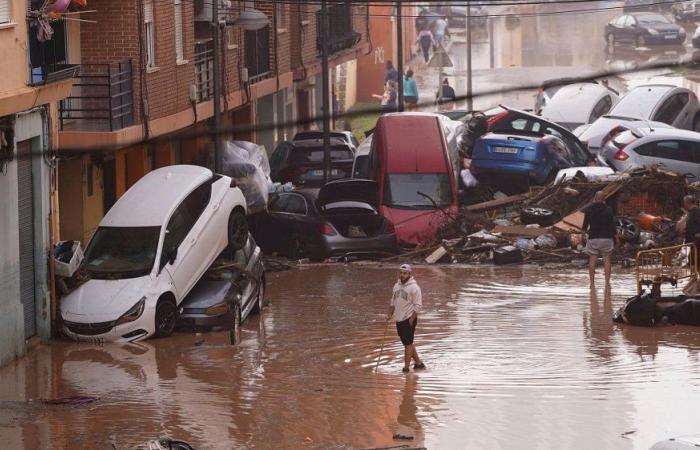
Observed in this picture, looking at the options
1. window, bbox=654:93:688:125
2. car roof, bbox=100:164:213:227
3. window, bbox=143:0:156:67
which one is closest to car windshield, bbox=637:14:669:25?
window, bbox=654:93:688:125

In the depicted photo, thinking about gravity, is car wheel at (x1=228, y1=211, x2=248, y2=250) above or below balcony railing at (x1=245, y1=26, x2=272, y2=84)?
below

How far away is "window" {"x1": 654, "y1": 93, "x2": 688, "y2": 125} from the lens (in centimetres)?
3972

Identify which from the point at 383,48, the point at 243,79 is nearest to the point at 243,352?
the point at 243,79

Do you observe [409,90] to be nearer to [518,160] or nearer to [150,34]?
[518,160]

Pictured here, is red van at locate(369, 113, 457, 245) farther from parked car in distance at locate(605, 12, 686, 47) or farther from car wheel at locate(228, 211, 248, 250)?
parked car in distance at locate(605, 12, 686, 47)

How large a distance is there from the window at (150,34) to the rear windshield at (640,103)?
Answer: 46.5 feet

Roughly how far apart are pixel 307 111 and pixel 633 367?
33.8 meters

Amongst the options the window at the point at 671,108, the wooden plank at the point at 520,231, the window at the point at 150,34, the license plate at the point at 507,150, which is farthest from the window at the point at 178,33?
the window at the point at 671,108

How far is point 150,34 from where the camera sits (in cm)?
2925

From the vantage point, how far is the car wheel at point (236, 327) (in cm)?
2097

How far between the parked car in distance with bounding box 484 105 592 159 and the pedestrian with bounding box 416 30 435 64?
104 feet

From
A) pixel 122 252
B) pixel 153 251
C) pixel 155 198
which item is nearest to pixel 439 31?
pixel 155 198

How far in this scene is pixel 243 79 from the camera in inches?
1407

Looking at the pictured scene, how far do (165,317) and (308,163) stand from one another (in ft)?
53.5
